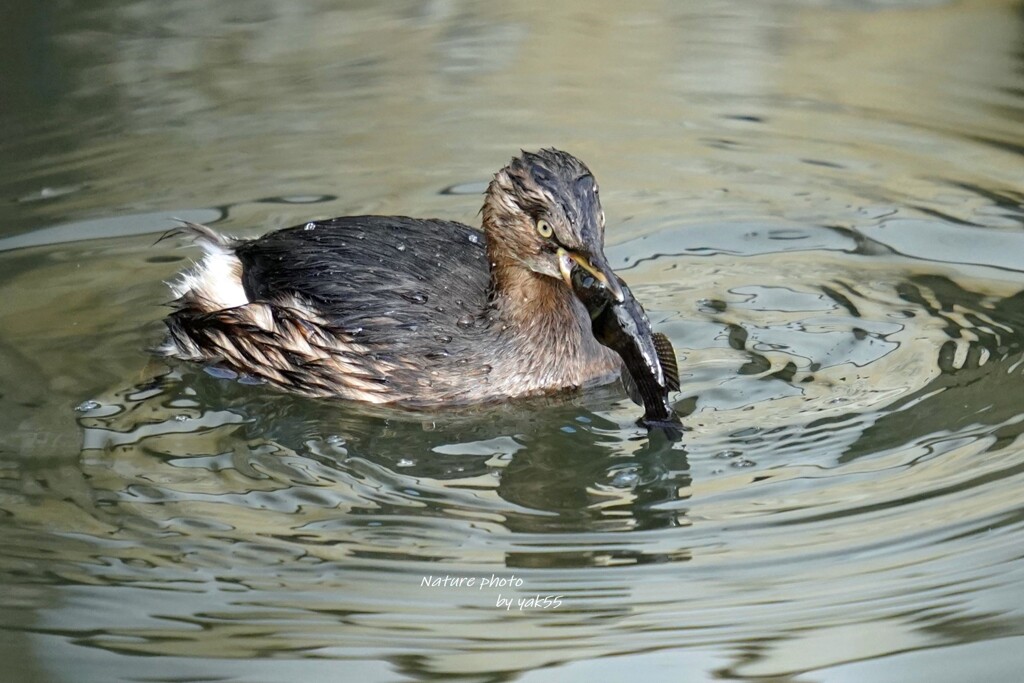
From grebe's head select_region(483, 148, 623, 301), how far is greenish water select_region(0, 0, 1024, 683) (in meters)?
0.63

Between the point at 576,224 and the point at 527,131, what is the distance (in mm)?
3367

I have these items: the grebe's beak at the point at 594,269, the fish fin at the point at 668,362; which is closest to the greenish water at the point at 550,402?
the fish fin at the point at 668,362

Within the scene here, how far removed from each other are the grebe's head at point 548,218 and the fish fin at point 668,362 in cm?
42

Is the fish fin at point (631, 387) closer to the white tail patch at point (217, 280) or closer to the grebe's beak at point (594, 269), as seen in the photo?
the grebe's beak at point (594, 269)

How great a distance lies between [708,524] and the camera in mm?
4715

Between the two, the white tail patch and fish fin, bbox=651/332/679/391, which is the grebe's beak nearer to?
fish fin, bbox=651/332/679/391

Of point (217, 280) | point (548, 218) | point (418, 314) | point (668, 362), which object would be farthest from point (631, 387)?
point (217, 280)

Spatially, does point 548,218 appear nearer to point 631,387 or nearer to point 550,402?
point 631,387

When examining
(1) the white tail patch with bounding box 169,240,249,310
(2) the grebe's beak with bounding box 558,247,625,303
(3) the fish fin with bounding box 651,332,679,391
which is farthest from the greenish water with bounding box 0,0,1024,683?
(2) the grebe's beak with bounding box 558,247,625,303

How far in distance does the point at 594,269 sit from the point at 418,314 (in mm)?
917

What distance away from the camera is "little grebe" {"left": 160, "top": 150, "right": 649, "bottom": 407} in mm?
5789

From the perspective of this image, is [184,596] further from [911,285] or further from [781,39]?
[781,39]

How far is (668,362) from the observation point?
552 cm

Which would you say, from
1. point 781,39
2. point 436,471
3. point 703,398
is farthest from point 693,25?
point 436,471
